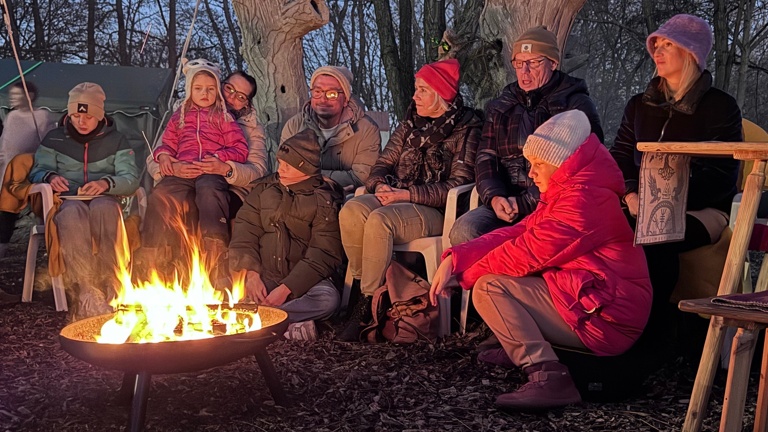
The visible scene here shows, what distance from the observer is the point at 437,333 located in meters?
4.09

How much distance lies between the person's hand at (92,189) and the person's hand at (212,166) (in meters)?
0.57

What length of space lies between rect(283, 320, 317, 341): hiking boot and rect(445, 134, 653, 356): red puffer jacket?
143cm

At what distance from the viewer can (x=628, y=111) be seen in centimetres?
391

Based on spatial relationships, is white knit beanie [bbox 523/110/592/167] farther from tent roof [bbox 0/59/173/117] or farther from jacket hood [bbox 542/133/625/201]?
tent roof [bbox 0/59/173/117]

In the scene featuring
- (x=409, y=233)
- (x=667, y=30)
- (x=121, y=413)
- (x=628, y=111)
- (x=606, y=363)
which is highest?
(x=667, y=30)

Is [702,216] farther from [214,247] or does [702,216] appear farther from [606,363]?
[214,247]

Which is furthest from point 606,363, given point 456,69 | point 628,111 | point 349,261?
point 456,69

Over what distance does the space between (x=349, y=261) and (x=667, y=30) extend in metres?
1.99

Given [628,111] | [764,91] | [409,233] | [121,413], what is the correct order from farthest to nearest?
1. [764,91]
2. [409,233]
3. [628,111]
4. [121,413]

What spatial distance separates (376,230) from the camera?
4.15 m

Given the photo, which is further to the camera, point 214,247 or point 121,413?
point 214,247

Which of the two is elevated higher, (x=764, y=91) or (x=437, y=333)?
(x=764, y=91)

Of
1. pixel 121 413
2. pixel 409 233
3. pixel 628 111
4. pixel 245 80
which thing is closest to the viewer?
pixel 121 413

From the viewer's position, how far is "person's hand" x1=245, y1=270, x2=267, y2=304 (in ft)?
13.9
